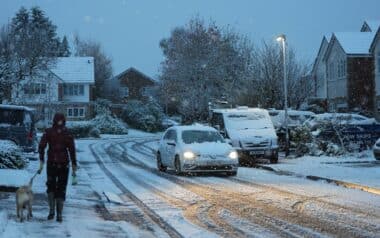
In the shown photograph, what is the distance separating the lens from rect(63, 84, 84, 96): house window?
74.1 metres

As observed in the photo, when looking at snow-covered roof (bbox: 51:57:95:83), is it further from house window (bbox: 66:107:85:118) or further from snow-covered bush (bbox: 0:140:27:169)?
snow-covered bush (bbox: 0:140:27:169)

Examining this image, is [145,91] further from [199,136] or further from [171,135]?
[199,136]

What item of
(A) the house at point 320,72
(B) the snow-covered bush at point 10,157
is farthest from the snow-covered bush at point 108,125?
(B) the snow-covered bush at point 10,157

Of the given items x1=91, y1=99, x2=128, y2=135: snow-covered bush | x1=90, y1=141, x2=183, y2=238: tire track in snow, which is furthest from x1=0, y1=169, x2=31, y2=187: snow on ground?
x1=91, y1=99, x2=128, y2=135: snow-covered bush

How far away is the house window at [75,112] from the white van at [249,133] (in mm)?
48237

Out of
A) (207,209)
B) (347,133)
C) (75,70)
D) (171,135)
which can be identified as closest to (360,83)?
(347,133)

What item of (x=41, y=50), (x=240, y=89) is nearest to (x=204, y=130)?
(x=41, y=50)

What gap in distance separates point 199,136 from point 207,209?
9.09 meters

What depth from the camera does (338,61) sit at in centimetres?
4950

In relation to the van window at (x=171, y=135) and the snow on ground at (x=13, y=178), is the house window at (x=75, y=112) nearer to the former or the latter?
the van window at (x=171, y=135)

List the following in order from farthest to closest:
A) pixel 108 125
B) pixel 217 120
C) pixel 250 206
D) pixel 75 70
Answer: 1. pixel 75 70
2. pixel 108 125
3. pixel 217 120
4. pixel 250 206

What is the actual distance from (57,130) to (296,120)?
85.1 ft

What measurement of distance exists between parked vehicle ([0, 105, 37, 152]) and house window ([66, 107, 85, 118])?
48.2 meters

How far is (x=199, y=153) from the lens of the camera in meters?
20.0
